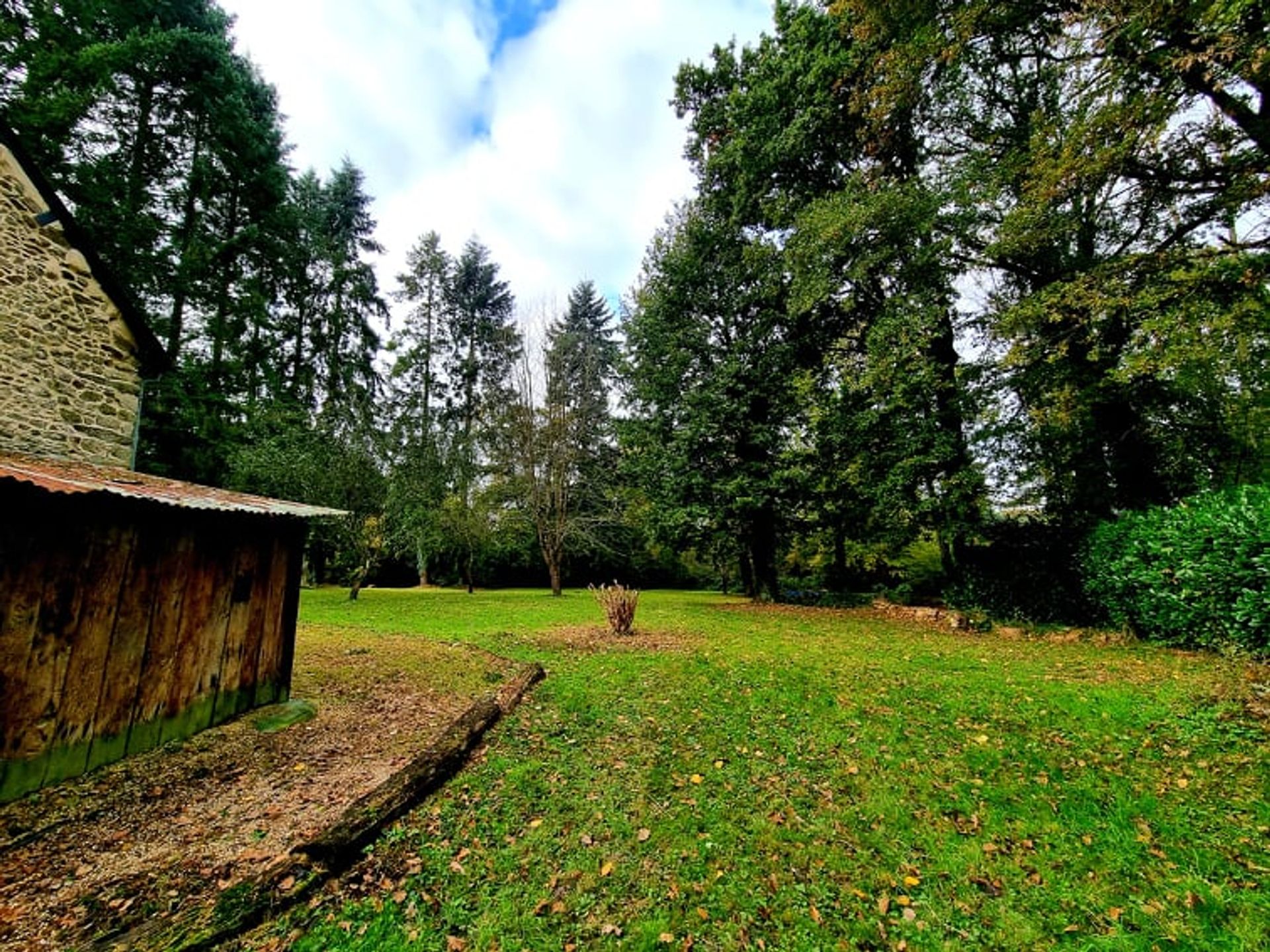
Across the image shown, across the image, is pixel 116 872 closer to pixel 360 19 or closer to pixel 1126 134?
pixel 360 19

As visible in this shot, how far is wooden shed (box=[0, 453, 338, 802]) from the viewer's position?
11.6 feet

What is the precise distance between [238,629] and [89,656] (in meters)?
1.28

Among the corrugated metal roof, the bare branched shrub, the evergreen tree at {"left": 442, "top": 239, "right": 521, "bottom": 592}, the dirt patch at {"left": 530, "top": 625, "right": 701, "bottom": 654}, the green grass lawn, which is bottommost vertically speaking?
the green grass lawn

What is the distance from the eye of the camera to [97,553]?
3984 millimetres

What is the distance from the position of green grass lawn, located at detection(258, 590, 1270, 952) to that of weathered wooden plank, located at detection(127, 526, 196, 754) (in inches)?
116

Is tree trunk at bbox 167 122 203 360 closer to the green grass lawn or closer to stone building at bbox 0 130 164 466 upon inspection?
stone building at bbox 0 130 164 466

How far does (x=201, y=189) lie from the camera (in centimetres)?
1731

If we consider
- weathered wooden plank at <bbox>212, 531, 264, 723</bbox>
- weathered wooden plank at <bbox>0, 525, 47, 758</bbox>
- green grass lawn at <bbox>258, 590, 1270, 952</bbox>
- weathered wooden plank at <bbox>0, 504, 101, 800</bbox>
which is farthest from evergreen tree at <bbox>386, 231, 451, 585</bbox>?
green grass lawn at <bbox>258, 590, 1270, 952</bbox>

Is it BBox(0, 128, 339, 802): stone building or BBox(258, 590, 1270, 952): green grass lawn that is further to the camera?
BBox(0, 128, 339, 802): stone building

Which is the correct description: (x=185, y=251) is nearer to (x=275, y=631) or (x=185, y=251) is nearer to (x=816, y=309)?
(x=275, y=631)

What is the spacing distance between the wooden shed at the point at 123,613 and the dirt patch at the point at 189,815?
30cm

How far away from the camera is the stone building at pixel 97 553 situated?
3598mm

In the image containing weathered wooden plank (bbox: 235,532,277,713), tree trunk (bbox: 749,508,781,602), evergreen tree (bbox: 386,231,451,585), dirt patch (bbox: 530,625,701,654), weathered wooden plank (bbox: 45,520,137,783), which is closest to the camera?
weathered wooden plank (bbox: 45,520,137,783)

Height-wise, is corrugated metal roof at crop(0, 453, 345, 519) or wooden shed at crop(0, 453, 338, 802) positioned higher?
corrugated metal roof at crop(0, 453, 345, 519)
